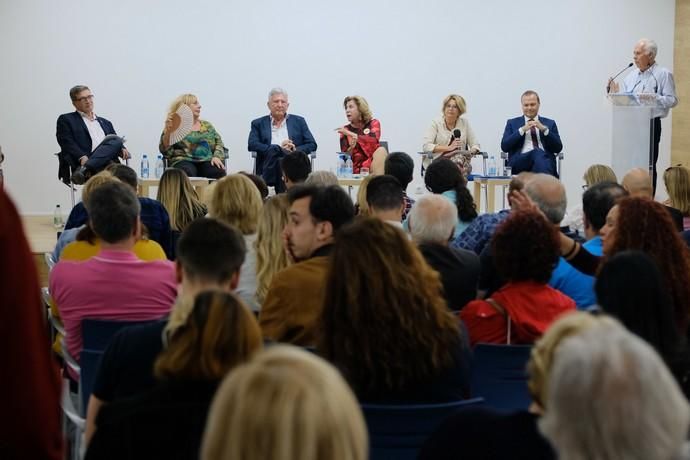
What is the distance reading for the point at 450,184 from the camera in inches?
236

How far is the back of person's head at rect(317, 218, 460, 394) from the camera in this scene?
2.66 meters

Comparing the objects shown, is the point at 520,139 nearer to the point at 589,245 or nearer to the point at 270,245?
the point at 589,245

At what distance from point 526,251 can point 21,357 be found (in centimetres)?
211

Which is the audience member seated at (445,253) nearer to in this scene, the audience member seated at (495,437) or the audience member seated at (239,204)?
the audience member seated at (239,204)

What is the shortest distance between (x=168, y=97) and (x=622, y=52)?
575cm

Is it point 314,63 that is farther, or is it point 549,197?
point 314,63

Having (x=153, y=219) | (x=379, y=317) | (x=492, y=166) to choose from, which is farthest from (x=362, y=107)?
(x=379, y=317)

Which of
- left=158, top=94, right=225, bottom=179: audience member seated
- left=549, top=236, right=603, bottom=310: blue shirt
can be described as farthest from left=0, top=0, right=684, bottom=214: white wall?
left=549, top=236, right=603, bottom=310: blue shirt

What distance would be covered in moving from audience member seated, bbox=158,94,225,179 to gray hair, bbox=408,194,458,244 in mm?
6050

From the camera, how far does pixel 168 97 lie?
12.2 m

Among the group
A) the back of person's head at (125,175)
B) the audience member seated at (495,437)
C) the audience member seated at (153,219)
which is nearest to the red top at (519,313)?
the audience member seated at (495,437)

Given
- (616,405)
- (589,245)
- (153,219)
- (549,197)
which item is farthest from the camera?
(153,219)

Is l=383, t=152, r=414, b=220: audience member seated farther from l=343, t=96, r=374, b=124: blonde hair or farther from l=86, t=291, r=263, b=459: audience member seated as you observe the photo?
l=86, t=291, r=263, b=459: audience member seated

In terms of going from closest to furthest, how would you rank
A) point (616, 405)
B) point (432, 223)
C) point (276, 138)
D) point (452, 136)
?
point (616, 405), point (432, 223), point (452, 136), point (276, 138)
